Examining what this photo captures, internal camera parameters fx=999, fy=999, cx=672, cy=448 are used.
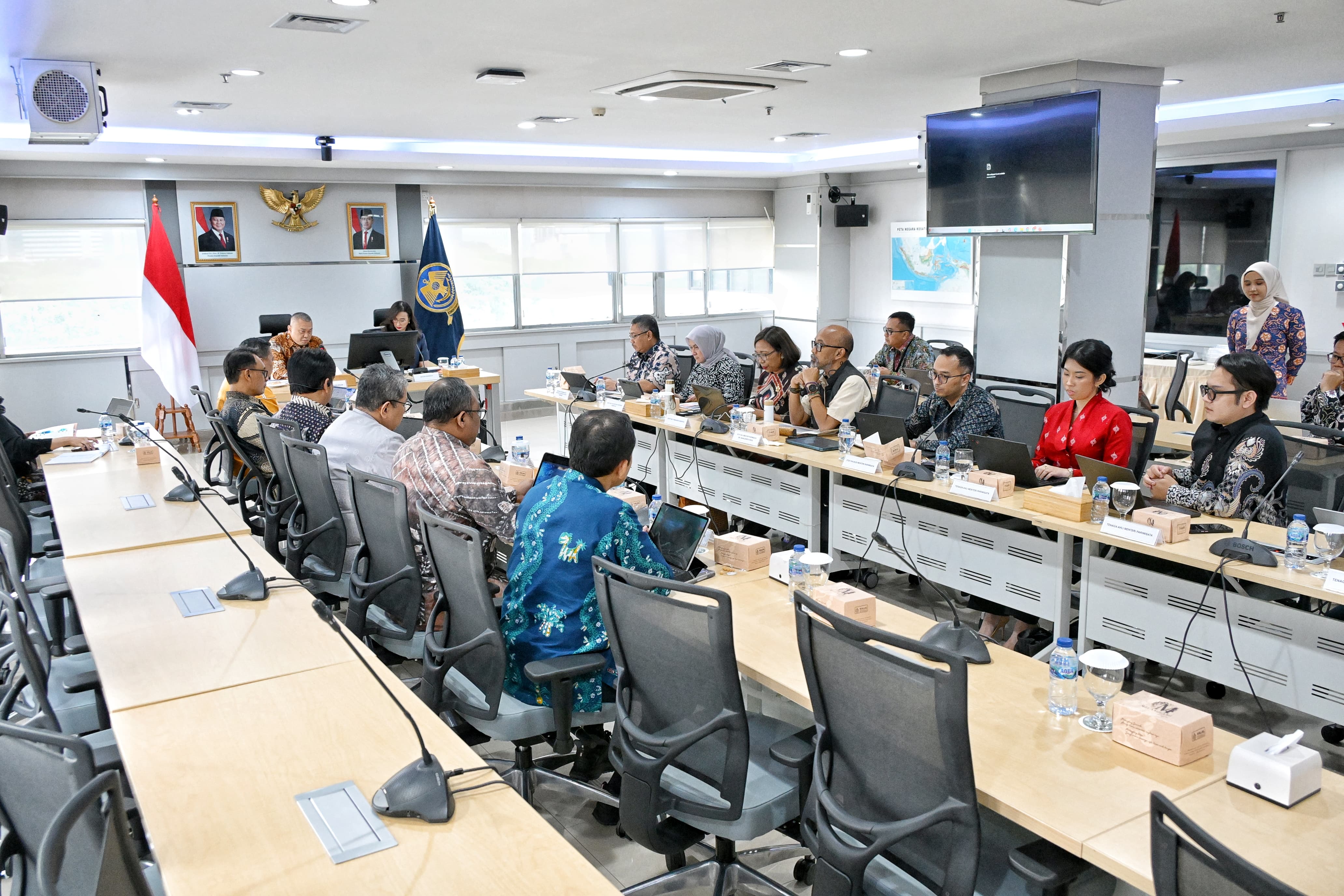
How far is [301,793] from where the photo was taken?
1.83 metres

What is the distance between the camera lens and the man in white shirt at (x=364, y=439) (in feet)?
13.5

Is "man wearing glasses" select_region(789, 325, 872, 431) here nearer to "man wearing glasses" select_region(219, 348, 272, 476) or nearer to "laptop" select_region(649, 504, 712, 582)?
"laptop" select_region(649, 504, 712, 582)

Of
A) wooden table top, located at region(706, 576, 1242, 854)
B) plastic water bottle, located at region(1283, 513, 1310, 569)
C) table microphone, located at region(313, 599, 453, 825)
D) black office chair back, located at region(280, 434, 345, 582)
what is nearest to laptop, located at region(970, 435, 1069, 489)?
plastic water bottle, located at region(1283, 513, 1310, 569)

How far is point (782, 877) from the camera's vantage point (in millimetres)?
2799

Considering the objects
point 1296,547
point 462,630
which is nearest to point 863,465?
point 1296,547

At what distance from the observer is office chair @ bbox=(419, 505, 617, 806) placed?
2.62 m

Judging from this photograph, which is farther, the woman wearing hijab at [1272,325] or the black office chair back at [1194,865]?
the woman wearing hijab at [1272,325]

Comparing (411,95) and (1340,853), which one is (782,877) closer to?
(1340,853)

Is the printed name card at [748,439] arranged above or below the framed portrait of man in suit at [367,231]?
below

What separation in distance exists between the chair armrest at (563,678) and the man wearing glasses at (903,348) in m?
4.82

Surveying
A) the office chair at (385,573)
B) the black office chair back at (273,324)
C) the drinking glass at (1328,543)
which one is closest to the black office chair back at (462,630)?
the office chair at (385,573)

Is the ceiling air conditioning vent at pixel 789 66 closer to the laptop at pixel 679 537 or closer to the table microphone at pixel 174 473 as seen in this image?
the laptop at pixel 679 537

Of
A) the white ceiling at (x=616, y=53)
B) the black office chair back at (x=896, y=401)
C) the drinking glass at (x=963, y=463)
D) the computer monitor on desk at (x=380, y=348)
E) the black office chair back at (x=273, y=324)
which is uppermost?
the white ceiling at (x=616, y=53)

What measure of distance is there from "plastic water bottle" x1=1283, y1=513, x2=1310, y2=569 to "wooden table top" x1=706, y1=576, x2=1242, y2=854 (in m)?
1.12
